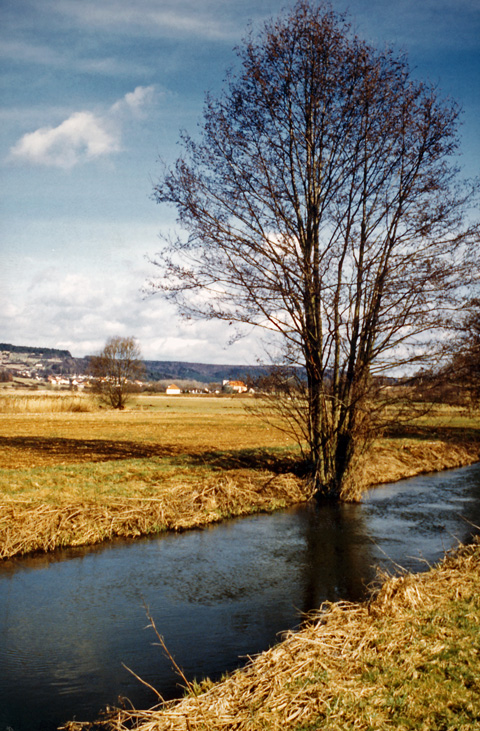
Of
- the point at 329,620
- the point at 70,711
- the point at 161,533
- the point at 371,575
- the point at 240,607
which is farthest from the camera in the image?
the point at 161,533

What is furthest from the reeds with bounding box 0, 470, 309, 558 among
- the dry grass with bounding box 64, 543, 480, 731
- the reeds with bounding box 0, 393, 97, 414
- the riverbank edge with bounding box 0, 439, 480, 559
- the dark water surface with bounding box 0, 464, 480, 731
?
the reeds with bounding box 0, 393, 97, 414

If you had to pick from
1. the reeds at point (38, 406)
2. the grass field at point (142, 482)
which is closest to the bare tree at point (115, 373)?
the reeds at point (38, 406)

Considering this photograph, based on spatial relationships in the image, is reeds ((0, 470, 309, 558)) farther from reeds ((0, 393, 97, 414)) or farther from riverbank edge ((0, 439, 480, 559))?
reeds ((0, 393, 97, 414))

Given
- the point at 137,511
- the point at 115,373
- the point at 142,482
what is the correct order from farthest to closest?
the point at 115,373 → the point at 142,482 → the point at 137,511

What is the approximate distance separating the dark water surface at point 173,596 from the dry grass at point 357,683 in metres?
0.73

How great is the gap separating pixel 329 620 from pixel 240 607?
1713 millimetres

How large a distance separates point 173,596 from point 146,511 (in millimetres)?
3832

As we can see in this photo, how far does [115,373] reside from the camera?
6556 cm

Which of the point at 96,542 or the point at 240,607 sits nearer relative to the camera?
the point at 240,607

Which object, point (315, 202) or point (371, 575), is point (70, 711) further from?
point (315, 202)

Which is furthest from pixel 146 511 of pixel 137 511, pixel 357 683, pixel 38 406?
pixel 38 406

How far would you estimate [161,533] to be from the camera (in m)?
11.1

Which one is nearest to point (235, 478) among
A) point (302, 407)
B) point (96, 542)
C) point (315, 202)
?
point (302, 407)

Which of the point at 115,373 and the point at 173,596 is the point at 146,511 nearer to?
the point at 173,596
